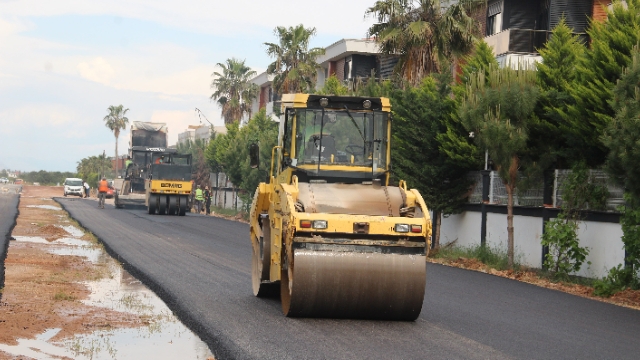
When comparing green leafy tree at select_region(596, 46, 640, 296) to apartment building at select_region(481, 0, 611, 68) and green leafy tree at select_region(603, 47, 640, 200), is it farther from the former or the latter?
apartment building at select_region(481, 0, 611, 68)

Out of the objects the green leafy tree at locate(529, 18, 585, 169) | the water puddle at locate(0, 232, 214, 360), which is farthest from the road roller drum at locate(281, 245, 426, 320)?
the green leafy tree at locate(529, 18, 585, 169)

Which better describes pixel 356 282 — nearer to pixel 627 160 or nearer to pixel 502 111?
pixel 627 160

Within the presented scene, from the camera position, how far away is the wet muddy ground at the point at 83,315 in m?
10.0

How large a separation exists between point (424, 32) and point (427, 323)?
2062 cm

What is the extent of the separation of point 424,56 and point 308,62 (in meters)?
17.4

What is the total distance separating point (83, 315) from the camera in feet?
41.0

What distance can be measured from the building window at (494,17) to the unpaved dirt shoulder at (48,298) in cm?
1834

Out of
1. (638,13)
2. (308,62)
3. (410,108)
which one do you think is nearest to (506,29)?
(410,108)

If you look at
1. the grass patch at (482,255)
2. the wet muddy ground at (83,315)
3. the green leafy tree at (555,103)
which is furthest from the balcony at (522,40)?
the wet muddy ground at (83,315)

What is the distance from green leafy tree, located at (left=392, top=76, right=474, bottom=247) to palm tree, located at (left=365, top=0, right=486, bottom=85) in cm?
512

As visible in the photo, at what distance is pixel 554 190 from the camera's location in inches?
818

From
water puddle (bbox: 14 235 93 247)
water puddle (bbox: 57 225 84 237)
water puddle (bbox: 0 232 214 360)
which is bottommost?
water puddle (bbox: 0 232 214 360)

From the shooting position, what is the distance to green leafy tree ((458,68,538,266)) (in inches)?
808

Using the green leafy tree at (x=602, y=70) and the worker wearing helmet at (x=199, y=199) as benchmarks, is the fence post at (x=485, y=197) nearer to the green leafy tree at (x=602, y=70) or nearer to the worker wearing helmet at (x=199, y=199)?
the green leafy tree at (x=602, y=70)
